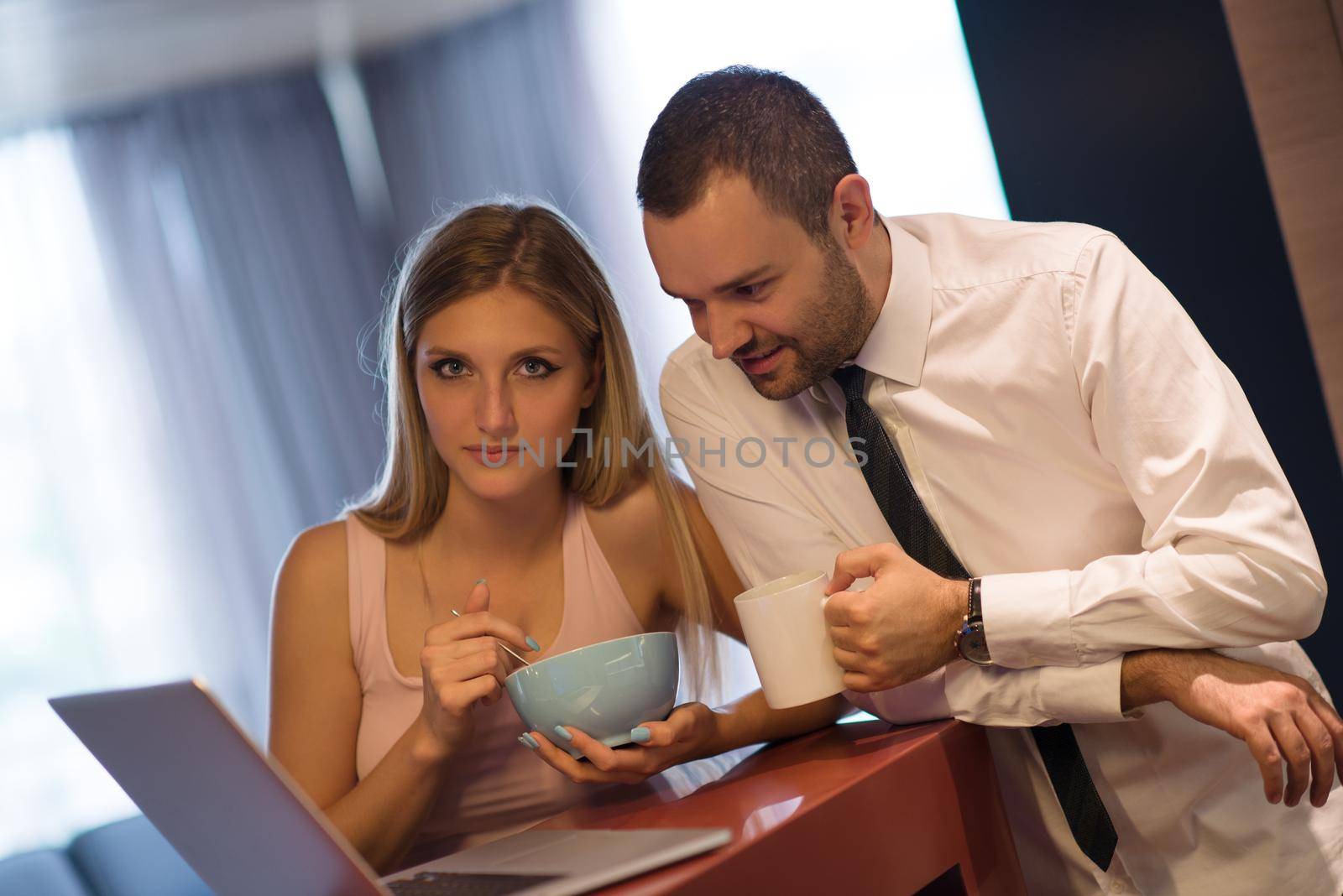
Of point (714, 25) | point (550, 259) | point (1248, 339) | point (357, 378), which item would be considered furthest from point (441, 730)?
point (357, 378)

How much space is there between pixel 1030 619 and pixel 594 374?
73 cm

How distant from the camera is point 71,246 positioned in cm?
387

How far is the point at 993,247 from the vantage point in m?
1.29

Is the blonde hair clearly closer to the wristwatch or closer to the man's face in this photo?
the man's face

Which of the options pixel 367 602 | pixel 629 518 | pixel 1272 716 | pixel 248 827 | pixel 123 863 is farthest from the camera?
pixel 123 863

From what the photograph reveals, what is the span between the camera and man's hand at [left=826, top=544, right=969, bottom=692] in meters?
1.05

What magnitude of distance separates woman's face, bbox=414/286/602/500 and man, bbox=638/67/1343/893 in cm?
22

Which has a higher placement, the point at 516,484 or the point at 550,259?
the point at 550,259

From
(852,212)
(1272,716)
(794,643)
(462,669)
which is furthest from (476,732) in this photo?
(1272,716)

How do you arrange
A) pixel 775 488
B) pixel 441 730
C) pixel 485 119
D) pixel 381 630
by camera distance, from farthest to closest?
pixel 485 119, pixel 381 630, pixel 775 488, pixel 441 730

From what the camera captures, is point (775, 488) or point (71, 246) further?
point (71, 246)

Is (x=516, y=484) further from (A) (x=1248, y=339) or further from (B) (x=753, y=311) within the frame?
(A) (x=1248, y=339)

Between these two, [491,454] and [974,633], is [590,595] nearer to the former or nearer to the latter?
[491,454]

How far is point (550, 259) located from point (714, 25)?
2.35 meters
